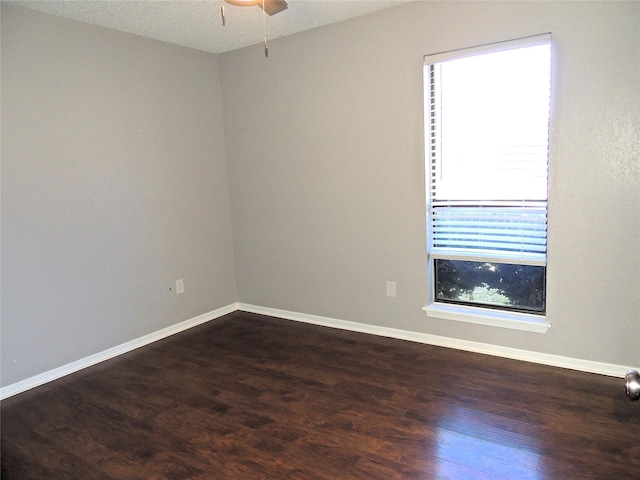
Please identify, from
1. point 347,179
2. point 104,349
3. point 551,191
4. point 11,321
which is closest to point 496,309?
point 551,191

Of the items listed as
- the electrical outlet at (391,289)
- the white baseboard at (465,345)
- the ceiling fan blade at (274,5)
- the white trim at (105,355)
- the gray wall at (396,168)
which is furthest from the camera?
the electrical outlet at (391,289)

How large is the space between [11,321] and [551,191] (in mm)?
3508

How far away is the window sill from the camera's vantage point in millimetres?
2963

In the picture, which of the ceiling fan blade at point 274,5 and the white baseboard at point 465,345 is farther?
the white baseboard at point 465,345

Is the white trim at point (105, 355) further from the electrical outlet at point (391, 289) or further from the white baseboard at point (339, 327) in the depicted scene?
the electrical outlet at point (391, 289)

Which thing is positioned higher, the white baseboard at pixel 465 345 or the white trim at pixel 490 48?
the white trim at pixel 490 48

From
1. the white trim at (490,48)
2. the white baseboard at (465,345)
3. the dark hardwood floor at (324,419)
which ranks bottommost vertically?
the dark hardwood floor at (324,419)

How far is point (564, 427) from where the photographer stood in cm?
224

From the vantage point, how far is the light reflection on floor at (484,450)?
6.41ft

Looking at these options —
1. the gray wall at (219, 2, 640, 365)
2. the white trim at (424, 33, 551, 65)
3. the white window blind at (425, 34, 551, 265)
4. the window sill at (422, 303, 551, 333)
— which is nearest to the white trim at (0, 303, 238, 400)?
the gray wall at (219, 2, 640, 365)

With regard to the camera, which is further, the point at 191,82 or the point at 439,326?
the point at 191,82

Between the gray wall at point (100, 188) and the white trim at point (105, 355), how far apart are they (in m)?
0.04

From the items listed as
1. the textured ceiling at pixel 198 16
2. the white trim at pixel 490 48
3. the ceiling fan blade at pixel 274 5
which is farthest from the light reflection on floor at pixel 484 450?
the textured ceiling at pixel 198 16

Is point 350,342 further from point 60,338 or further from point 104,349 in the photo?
point 60,338
